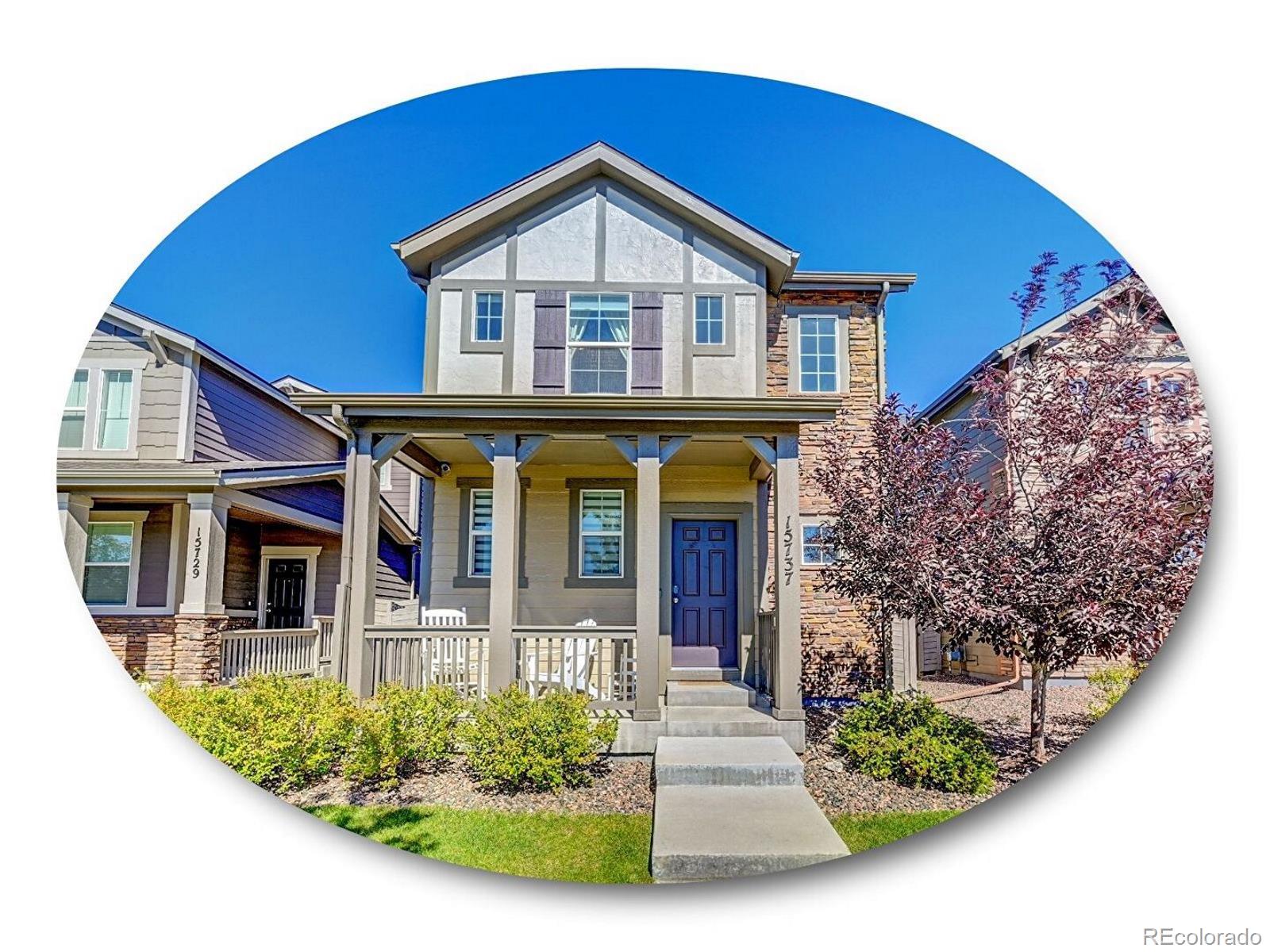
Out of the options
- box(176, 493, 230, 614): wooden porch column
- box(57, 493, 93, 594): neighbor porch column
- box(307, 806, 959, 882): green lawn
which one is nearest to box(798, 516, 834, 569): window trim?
box(307, 806, 959, 882): green lawn

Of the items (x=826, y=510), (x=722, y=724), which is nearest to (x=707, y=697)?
(x=722, y=724)

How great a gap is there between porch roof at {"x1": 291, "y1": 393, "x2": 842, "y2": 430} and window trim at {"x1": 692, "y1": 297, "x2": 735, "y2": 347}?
0.90m

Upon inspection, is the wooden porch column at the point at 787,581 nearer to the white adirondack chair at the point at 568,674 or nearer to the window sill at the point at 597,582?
the white adirondack chair at the point at 568,674

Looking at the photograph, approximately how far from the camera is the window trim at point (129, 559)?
139 inches

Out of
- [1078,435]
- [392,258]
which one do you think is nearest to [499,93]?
[392,258]

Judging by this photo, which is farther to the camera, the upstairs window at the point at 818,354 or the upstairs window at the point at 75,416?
the upstairs window at the point at 818,354

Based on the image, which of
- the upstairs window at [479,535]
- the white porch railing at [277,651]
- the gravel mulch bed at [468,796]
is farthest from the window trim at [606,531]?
the gravel mulch bed at [468,796]

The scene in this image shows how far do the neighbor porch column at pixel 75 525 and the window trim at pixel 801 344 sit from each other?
386 centimetres

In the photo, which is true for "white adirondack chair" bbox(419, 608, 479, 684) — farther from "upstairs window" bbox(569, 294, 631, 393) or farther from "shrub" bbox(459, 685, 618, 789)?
"upstairs window" bbox(569, 294, 631, 393)

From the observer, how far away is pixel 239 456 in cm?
381

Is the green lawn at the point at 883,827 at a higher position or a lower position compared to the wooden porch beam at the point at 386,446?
lower

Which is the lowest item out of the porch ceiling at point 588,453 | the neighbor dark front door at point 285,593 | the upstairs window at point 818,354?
the neighbor dark front door at point 285,593

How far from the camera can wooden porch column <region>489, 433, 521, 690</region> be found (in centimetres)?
494

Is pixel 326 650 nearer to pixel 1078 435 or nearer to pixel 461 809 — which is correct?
pixel 461 809
